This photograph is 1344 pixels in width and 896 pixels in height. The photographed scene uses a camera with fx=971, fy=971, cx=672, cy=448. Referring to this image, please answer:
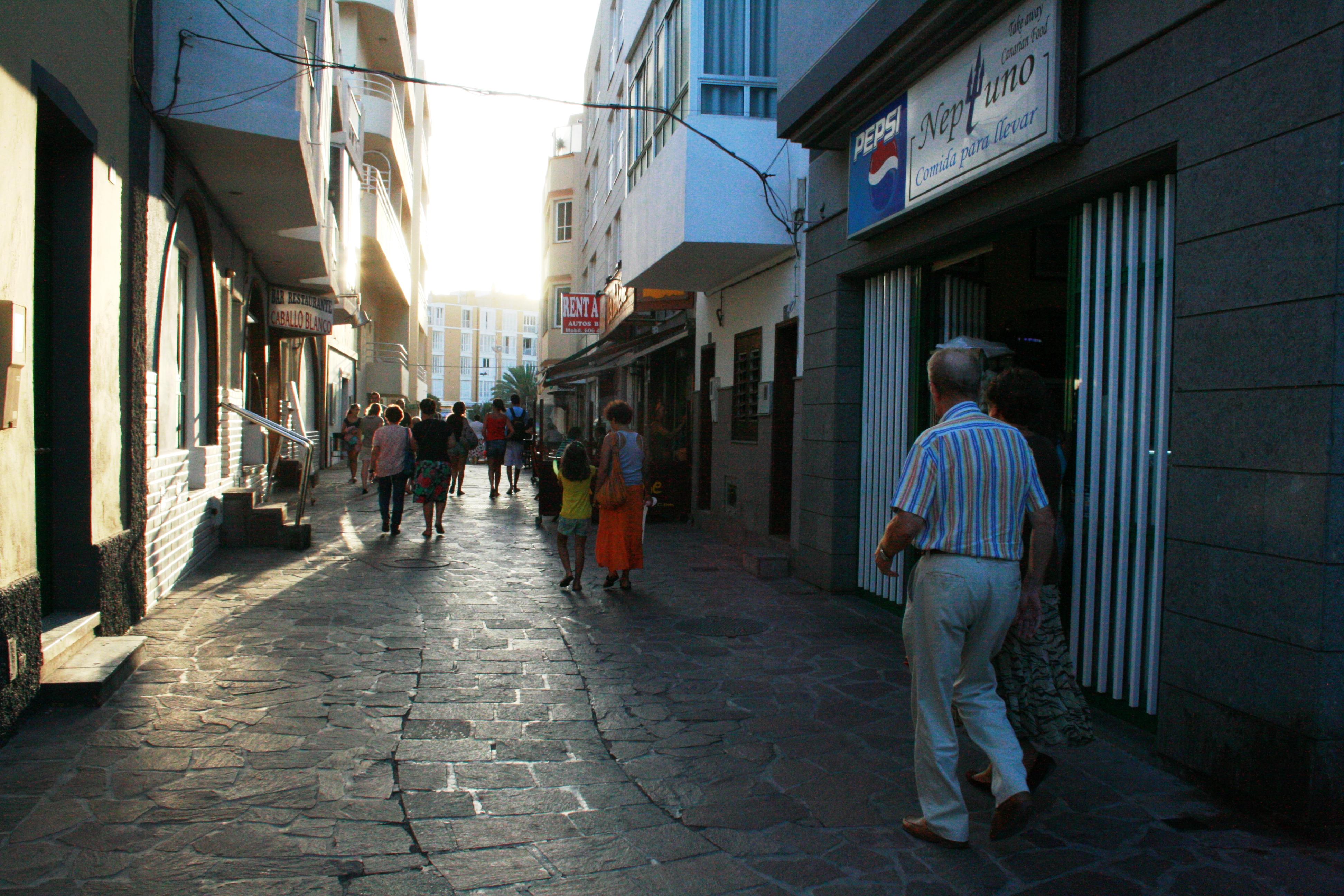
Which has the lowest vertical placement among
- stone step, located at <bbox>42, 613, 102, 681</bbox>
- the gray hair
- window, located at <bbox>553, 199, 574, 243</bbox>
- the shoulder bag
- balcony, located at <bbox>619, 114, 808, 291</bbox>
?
stone step, located at <bbox>42, 613, 102, 681</bbox>

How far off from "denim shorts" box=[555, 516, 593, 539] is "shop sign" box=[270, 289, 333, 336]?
8040 millimetres

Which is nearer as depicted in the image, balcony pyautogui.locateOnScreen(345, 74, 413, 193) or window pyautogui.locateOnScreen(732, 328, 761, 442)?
window pyautogui.locateOnScreen(732, 328, 761, 442)

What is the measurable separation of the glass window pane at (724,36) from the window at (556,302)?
2310cm

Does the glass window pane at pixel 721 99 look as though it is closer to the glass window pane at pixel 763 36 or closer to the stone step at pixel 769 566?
the glass window pane at pixel 763 36

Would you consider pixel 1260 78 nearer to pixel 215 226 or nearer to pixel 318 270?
pixel 215 226

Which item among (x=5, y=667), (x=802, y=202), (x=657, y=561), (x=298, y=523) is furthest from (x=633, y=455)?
(x=5, y=667)

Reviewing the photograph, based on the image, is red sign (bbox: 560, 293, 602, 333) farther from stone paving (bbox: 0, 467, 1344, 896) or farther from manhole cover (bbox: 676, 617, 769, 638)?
stone paving (bbox: 0, 467, 1344, 896)

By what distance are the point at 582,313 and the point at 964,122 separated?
1871 centimetres

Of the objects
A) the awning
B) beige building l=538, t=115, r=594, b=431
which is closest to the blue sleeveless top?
the awning

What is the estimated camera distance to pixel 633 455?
8922 mm

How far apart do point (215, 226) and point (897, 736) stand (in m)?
9.14

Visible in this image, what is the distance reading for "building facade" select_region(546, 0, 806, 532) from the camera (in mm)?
10773

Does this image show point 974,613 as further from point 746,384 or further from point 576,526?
point 746,384

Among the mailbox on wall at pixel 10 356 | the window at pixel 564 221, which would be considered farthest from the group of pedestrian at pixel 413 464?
the window at pixel 564 221
